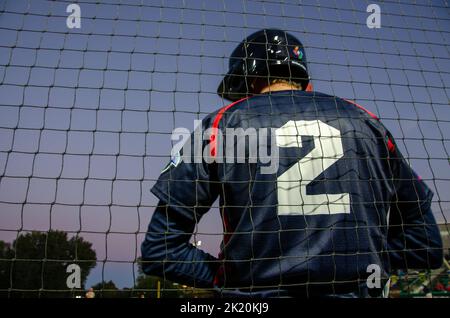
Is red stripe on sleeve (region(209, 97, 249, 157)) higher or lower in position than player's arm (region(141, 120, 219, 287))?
higher

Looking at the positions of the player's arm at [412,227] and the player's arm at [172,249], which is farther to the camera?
the player's arm at [412,227]

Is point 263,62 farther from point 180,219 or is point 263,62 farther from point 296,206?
point 180,219

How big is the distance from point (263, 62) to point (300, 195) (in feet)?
3.60

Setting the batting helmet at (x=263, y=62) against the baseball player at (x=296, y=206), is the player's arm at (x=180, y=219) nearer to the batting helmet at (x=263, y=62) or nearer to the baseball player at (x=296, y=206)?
the baseball player at (x=296, y=206)

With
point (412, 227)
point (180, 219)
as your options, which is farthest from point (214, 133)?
point (412, 227)

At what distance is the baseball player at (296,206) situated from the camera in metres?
1.77

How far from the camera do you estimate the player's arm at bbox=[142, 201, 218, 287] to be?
1898 millimetres

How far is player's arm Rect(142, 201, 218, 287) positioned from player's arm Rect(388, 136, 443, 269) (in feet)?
4.01

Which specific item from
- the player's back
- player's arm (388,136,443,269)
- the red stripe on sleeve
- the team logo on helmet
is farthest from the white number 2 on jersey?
the team logo on helmet

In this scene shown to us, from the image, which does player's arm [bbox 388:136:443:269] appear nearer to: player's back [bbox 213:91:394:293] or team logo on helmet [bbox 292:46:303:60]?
player's back [bbox 213:91:394:293]

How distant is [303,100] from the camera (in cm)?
208

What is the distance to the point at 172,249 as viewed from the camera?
190 centimetres

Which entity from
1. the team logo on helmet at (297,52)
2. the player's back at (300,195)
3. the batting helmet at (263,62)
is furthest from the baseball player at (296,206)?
the team logo on helmet at (297,52)
